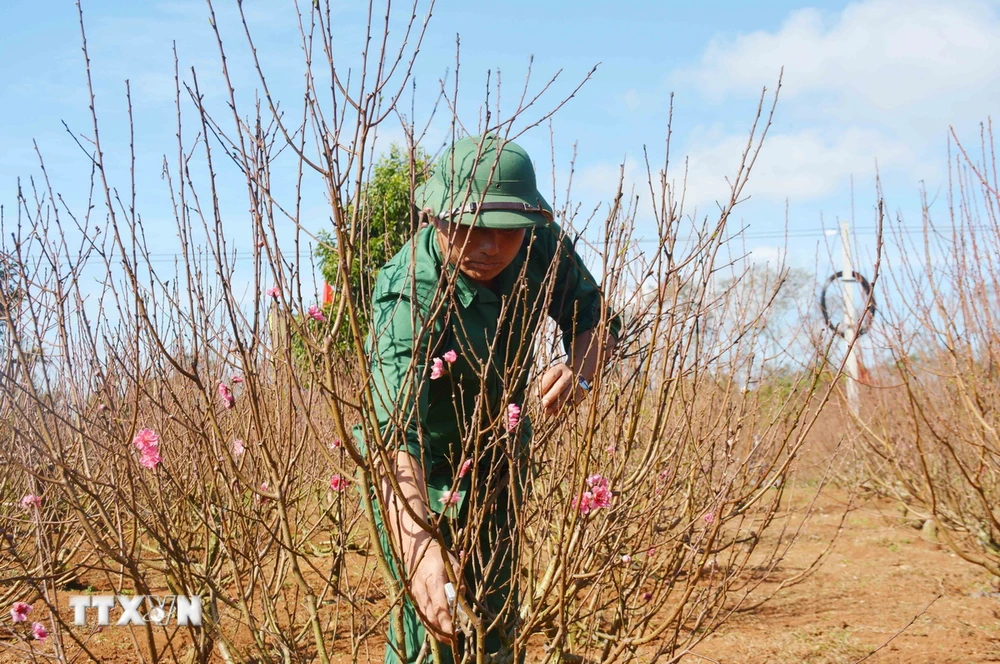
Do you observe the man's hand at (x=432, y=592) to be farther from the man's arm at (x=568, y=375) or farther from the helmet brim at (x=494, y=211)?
the helmet brim at (x=494, y=211)

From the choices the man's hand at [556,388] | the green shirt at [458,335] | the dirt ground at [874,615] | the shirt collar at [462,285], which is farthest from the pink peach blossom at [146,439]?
the dirt ground at [874,615]

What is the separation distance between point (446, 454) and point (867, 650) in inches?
112

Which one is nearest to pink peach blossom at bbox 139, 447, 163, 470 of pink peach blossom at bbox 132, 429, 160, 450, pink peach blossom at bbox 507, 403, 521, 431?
pink peach blossom at bbox 132, 429, 160, 450

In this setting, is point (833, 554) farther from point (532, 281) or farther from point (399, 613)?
point (399, 613)

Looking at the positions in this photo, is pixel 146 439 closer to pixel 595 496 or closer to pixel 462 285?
pixel 462 285

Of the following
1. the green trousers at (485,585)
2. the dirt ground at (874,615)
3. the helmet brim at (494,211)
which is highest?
the helmet brim at (494,211)

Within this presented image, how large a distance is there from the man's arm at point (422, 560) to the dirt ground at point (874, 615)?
1.88 metres

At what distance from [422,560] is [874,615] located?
4.08 metres

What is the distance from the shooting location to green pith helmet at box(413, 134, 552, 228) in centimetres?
202

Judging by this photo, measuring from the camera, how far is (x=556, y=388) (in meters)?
2.28

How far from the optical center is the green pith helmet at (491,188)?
202 centimetres

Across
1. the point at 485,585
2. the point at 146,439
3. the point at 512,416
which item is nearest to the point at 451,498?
the point at 512,416

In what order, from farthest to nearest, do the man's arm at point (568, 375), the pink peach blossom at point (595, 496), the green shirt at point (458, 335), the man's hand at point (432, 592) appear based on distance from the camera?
the man's arm at point (568, 375)
the pink peach blossom at point (595, 496)
the green shirt at point (458, 335)
the man's hand at point (432, 592)

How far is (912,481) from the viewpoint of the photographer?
625 centimetres
